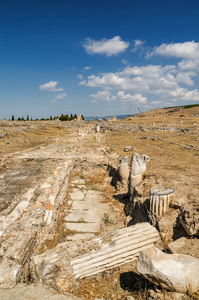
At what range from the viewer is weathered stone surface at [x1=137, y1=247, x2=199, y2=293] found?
2.18m

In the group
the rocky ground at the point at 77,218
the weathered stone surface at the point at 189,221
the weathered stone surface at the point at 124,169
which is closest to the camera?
the rocky ground at the point at 77,218

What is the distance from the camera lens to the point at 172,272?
7.18ft

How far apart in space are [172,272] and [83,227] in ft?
9.61

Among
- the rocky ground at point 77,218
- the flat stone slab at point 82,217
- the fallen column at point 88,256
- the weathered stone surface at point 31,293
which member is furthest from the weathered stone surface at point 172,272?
the flat stone slab at point 82,217

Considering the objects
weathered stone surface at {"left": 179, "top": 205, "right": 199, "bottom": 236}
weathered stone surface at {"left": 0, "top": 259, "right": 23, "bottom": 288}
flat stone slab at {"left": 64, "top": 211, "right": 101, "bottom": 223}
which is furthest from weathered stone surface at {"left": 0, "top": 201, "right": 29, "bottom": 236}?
weathered stone surface at {"left": 179, "top": 205, "right": 199, "bottom": 236}

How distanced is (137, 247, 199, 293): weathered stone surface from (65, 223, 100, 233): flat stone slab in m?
2.47

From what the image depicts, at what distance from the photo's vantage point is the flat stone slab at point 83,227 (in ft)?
15.2

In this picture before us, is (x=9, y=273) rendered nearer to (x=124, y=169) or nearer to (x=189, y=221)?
(x=189, y=221)

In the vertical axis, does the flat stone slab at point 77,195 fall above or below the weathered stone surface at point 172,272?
below

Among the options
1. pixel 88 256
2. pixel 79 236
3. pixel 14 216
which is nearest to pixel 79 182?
pixel 79 236

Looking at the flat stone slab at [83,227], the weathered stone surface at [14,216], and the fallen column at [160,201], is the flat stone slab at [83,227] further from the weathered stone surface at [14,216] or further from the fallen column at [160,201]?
the fallen column at [160,201]

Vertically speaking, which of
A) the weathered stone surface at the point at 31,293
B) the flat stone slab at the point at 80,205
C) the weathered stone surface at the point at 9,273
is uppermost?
the weathered stone surface at the point at 9,273

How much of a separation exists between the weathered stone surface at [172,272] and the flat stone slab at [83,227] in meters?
2.47

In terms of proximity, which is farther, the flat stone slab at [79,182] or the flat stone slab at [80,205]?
the flat stone slab at [79,182]
